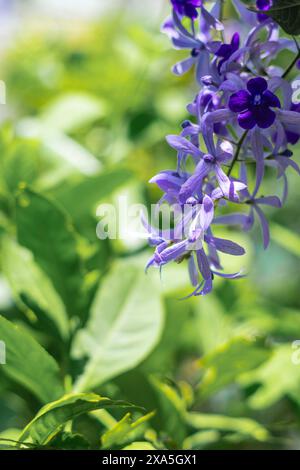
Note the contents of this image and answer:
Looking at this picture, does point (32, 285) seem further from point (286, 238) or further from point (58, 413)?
point (286, 238)

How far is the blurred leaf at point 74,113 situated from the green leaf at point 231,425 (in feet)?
2.17

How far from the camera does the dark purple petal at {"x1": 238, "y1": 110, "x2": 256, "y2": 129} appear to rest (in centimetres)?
64

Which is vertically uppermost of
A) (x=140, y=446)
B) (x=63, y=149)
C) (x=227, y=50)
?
(x=63, y=149)

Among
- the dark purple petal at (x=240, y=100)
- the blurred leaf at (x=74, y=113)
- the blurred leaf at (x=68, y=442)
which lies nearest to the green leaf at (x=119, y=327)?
the blurred leaf at (x=68, y=442)

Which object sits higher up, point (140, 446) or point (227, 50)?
point (227, 50)

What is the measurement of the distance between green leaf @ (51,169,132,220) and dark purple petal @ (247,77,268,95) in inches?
18.4

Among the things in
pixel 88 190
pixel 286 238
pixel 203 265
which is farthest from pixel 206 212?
pixel 286 238

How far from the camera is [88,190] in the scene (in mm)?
1094

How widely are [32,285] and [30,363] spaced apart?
0.18m

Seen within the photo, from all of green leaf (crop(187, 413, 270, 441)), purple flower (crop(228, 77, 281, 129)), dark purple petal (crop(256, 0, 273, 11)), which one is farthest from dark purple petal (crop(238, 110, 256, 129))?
green leaf (crop(187, 413, 270, 441))

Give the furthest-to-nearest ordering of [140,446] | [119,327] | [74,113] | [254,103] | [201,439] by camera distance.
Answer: [74,113], [201,439], [119,327], [140,446], [254,103]

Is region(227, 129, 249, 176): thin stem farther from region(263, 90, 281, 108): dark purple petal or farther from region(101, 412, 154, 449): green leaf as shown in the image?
region(101, 412, 154, 449): green leaf
